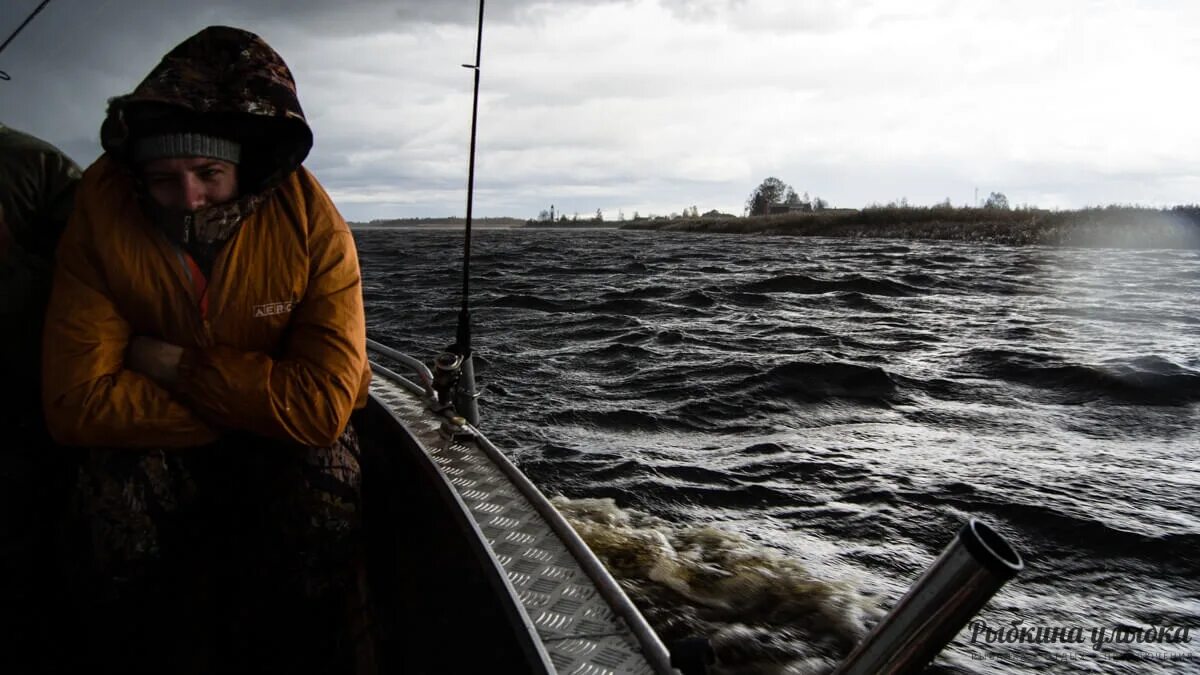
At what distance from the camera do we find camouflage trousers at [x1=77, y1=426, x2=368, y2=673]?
73.2 inches

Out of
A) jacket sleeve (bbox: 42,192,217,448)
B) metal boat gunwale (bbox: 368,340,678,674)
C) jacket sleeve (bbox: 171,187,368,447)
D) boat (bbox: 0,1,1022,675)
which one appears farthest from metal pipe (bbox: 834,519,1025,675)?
jacket sleeve (bbox: 42,192,217,448)

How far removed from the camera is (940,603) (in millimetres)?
967

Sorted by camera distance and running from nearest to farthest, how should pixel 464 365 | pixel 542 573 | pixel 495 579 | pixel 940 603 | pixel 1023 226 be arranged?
pixel 940 603 < pixel 495 579 < pixel 542 573 < pixel 464 365 < pixel 1023 226

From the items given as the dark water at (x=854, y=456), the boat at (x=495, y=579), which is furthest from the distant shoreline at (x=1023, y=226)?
the boat at (x=495, y=579)

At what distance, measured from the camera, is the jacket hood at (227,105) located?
185 centimetres

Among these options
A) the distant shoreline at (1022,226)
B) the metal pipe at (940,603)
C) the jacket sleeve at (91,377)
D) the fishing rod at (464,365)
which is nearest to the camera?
the metal pipe at (940,603)

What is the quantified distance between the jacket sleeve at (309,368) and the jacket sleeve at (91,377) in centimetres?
9

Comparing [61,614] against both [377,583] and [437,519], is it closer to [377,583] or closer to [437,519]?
[377,583]

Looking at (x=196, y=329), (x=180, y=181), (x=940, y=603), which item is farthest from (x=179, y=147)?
(x=940, y=603)

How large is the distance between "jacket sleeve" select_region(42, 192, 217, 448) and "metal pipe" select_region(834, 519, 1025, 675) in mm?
1713

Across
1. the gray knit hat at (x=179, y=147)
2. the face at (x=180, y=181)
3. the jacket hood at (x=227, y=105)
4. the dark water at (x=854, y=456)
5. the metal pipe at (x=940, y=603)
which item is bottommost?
the dark water at (x=854, y=456)

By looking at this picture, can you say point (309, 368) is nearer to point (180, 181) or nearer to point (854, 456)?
point (180, 181)

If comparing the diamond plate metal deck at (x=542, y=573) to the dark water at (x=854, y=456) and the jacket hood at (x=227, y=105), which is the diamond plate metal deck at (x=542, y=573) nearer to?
the jacket hood at (x=227, y=105)

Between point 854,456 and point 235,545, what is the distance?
487 centimetres
